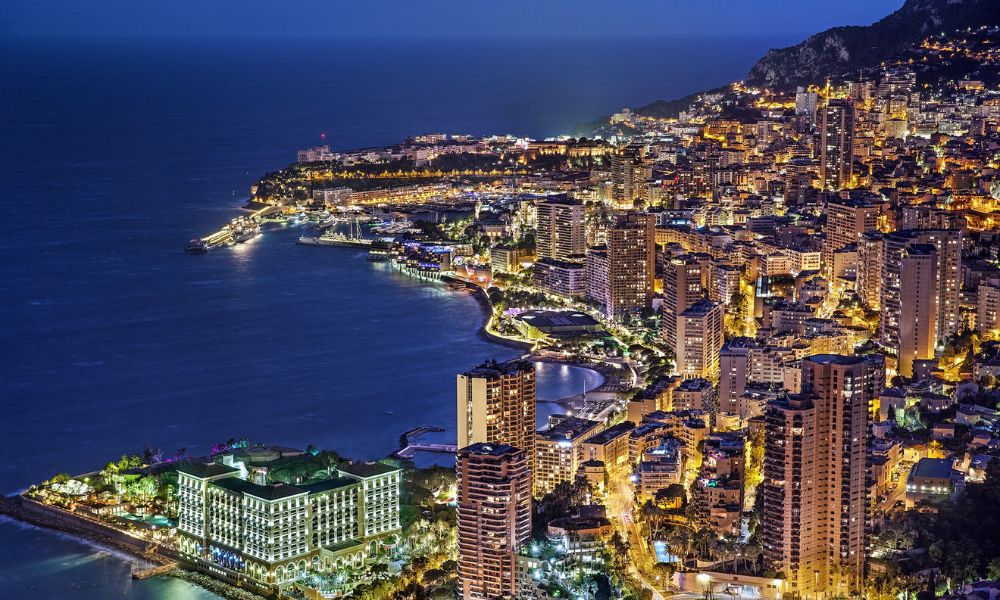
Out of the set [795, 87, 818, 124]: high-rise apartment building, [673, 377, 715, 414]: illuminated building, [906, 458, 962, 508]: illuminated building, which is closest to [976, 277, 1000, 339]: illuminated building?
[673, 377, 715, 414]: illuminated building

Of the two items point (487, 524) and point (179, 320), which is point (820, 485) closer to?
point (487, 524)

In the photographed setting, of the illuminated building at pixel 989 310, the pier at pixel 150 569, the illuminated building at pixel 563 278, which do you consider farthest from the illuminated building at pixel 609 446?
the illuminated building at pixel 563 278

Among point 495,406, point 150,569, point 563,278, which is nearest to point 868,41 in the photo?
point 563,278

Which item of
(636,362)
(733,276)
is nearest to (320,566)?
(636,362)

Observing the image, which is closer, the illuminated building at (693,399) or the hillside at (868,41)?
the illuminated building at (693,399)

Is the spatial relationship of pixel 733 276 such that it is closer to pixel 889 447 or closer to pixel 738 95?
pixel 889 447

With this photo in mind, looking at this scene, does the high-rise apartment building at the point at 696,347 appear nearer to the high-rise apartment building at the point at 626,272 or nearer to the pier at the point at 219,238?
the high-rise apartment building at the point at 626,272
